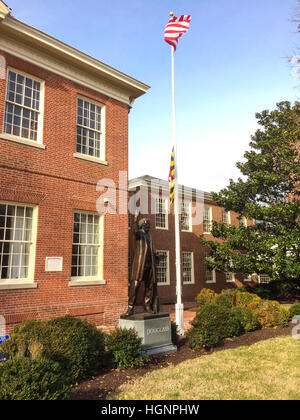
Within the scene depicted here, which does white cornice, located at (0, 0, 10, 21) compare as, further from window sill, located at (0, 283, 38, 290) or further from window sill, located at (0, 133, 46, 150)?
window sill, located at (0, 283, 38, 290)

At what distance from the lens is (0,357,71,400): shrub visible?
3.77 m

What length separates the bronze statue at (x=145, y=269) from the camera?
860cm

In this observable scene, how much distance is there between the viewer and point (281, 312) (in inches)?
495

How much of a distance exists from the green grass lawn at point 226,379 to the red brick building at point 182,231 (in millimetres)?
11375

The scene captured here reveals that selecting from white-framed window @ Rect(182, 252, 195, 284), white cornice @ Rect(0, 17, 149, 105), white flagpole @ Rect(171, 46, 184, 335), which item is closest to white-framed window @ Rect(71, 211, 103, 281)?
white flagpole @ Rect(171, 46, 184, 335)

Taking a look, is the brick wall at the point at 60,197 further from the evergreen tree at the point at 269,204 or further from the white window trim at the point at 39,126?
the evergreen tree at the point at 269,204

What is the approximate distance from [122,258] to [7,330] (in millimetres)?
4835

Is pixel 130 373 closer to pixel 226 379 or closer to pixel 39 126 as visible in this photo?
pixel 226 379

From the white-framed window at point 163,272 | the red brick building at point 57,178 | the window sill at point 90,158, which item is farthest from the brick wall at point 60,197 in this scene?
the white-framed window at point 163,272

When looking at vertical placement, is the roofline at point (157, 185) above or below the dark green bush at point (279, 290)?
above

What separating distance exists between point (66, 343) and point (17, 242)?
462 cm

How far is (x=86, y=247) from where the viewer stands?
38.7 feet

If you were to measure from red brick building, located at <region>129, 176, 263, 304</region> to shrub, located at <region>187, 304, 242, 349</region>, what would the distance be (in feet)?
29.7

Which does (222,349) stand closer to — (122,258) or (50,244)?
(122,258)
